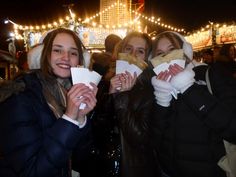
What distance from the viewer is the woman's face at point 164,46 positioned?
3.36 metres

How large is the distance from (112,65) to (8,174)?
2.14 m

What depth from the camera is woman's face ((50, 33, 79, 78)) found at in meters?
2.77

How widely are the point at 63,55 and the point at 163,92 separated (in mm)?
1047

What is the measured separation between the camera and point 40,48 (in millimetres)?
2953

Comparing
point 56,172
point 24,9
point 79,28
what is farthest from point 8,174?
point 24,9

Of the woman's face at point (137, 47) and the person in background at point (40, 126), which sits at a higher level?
the woman's face at point (137, 47)

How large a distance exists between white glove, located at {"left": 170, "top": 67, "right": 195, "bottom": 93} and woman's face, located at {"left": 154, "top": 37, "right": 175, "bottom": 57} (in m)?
0.77

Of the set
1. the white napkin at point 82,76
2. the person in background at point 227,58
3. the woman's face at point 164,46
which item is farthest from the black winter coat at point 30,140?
the person in background at point 227,58

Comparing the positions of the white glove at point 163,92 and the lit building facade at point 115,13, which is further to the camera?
the lit building facade at point 115,13

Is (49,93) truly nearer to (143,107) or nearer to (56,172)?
(56,172)

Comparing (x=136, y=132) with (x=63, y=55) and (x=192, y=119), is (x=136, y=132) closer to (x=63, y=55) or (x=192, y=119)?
(x=192, y=119)

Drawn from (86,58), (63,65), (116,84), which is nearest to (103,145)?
(116,84)

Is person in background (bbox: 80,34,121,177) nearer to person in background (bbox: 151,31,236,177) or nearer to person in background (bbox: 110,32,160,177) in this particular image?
person in background (bbox: 110,32,160,177)

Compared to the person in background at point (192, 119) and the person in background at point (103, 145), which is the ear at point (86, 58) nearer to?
the person in background at point (103, 145)
